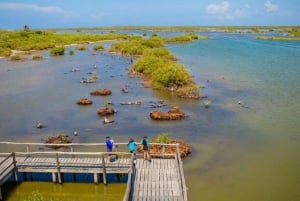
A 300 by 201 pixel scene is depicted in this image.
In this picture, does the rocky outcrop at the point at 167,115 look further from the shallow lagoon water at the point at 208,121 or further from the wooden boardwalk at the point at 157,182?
the wooden boardwalk at the point at 157,182

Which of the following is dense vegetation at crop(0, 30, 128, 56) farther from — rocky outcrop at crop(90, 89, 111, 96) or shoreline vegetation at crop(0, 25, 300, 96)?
rocky outcrop at crop(90, 89, 111, 96)

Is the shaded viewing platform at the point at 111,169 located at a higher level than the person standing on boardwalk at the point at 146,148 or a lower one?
lower

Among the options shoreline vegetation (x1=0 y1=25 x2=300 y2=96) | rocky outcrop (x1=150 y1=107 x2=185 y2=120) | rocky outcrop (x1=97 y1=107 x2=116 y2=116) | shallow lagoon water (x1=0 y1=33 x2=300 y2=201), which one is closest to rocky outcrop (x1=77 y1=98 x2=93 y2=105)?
shallow lagoon water (x1=0 y1=33 x2=300 y2=201)

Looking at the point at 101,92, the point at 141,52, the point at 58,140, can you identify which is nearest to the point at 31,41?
the point at 141,52

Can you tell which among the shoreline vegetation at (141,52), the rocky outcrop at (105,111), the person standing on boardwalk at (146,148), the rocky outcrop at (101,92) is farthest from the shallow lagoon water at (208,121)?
the person standing on boardwalk at (146,148)

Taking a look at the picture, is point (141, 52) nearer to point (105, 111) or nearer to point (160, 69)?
point (160, 69)

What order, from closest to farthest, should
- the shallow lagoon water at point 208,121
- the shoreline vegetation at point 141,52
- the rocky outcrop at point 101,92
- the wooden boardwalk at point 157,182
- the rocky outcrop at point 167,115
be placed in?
the wooden boardwalk at point 157,182 < the shallow lagoon water at point 208,121 < the rocky outcrop at point 167,115 < the rocky outcrop at point 101,92 < the shoreline vegetation at point 141,52
